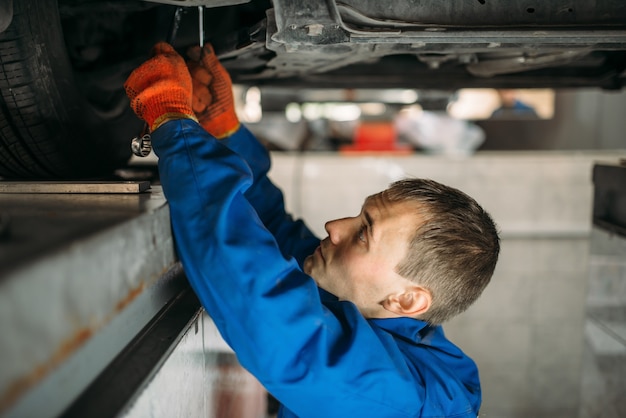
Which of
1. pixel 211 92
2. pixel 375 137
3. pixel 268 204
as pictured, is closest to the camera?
pixel 211 92

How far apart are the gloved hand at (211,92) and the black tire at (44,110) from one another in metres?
0.21

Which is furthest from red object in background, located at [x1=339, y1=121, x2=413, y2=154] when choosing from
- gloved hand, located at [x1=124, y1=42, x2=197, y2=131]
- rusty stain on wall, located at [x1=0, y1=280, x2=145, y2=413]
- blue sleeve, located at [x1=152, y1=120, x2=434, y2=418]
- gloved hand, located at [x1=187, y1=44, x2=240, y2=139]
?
rusty stain on wall, located at [x1=0, y1=280, x2=145, y2=413]

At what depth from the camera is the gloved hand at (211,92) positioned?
117cm

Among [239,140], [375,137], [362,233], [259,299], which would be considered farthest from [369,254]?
[375,137]

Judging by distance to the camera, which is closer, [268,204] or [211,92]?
[211,92]

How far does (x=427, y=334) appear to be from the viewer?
1.13m

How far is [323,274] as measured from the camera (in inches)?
42.9

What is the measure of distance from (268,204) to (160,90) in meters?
0.49

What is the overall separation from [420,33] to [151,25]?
0.70 m

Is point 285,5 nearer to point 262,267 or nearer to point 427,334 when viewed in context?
point 262,267

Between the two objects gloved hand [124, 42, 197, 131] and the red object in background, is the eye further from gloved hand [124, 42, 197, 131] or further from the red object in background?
the red object in background

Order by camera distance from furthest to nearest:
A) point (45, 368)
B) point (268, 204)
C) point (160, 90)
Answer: point (268, 204)
point (160, 90)
point (45, 368)

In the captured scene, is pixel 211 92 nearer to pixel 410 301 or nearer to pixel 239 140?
pixel 239 140

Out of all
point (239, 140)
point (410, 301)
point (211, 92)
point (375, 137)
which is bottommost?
point (375, 137)
